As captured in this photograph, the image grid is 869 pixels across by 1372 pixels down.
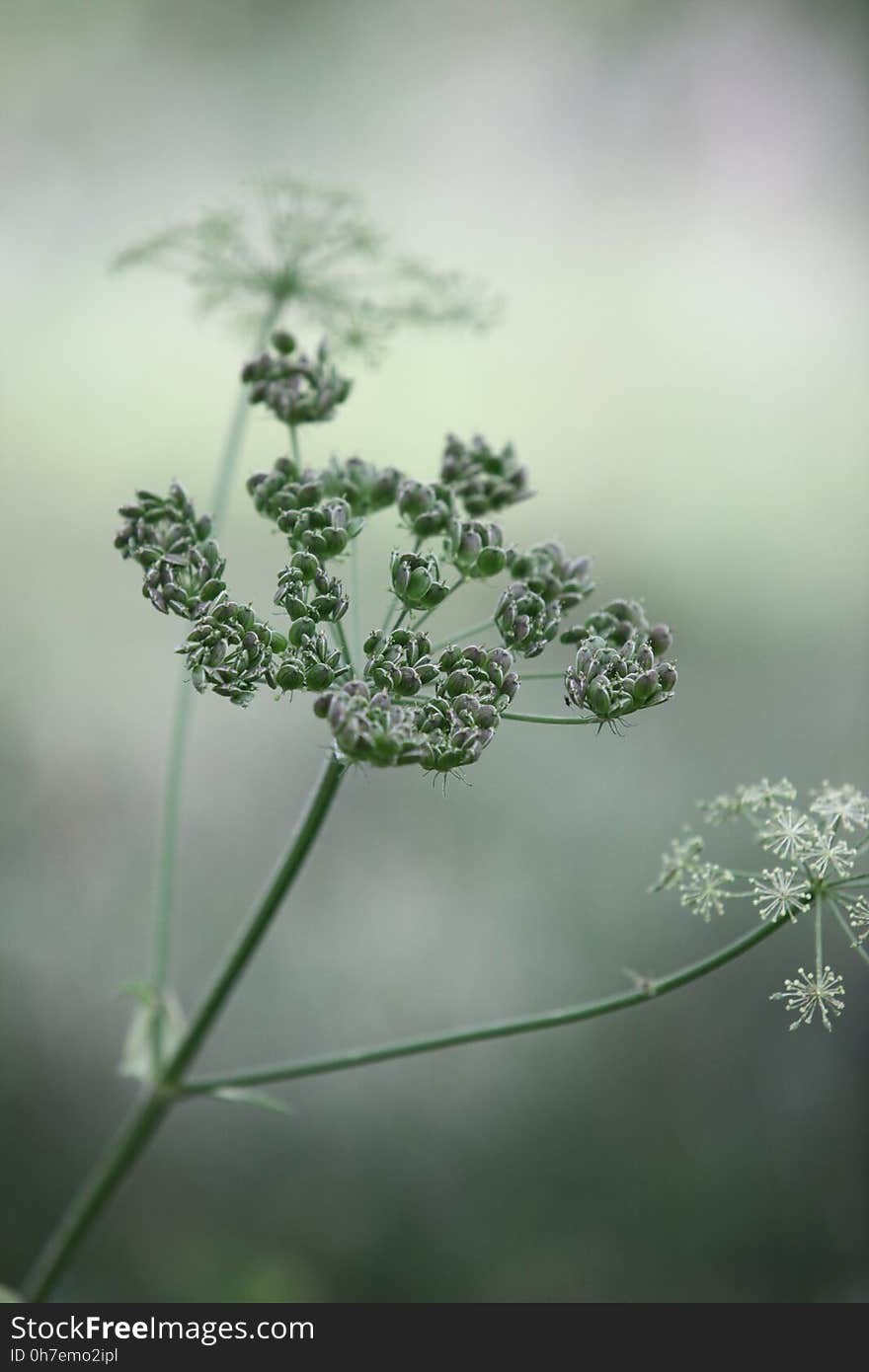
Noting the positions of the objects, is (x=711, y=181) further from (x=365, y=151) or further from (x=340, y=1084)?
(x=340, y=1084)

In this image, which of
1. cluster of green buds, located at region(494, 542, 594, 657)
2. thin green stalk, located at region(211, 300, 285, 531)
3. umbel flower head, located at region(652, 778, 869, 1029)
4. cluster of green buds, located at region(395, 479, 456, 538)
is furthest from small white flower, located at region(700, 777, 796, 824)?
thin green stalk, located at region(211, 300, 285, 531)

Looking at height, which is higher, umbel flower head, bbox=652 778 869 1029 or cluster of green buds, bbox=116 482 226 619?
cluster of green buds, bbox=116 482 226 619

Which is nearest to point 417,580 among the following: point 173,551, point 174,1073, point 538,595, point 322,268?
point 538,595

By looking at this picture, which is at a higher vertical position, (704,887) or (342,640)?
(342,640)

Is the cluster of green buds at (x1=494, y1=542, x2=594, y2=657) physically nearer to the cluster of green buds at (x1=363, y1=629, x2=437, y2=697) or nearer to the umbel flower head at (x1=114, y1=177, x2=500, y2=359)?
the cluster of green buds at (x1=363, y1=629, x2=437, y2=697)

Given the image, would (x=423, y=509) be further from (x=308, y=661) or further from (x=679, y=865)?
(x=679, y=865)

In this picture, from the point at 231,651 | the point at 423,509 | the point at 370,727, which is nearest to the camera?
the point at 370,727

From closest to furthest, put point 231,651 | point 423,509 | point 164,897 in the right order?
point 231,651 → point 423,509 → point 164,897
